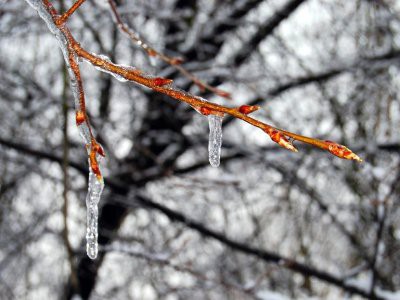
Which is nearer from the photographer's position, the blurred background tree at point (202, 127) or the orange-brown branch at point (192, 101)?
the orange-brown branch at point (192, 101)

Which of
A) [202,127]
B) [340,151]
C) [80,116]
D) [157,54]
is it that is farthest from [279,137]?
[202,127]

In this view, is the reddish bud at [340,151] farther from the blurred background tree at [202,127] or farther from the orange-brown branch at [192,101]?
the blurred background tree at [202,127]

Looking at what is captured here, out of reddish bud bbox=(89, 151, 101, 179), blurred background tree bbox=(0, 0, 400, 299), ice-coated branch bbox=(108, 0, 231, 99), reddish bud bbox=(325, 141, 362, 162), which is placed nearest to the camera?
reddish bud bbox=(325, 141, 362, 162)

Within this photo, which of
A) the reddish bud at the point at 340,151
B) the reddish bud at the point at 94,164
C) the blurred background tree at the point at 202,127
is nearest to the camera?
the reddish bud at the point at 340,151

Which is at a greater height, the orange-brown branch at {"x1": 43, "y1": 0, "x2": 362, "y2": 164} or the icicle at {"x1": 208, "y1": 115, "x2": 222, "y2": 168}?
the orange-brown branch at {"x1": 43, "y1": 0, "x2": 362, "y2": 164}

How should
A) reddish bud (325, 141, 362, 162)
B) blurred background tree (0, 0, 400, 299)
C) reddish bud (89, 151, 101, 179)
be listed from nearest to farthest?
reddish bud (325, 141, 362, 162) < reddish bud (89, 151, 101, 179) < blurred background tree (0, 0, 400, 299)

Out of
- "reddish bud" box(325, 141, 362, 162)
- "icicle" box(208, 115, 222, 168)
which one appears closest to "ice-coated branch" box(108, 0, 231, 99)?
"icicle" box(208, 115, 222, 168)

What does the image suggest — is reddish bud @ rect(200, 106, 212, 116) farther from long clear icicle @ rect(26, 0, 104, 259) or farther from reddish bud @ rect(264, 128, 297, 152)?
long clear icicle @ rect(26, 0, 104, 259)

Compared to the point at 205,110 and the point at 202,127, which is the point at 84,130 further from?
the point at 202,127

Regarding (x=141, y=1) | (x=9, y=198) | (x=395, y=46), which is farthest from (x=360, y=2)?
(x=9, y=198)

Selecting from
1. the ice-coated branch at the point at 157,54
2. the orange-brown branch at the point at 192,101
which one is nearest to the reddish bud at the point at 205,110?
the orange-brown branch at the point at 192,101

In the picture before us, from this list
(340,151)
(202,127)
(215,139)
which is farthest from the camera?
(202,127)
